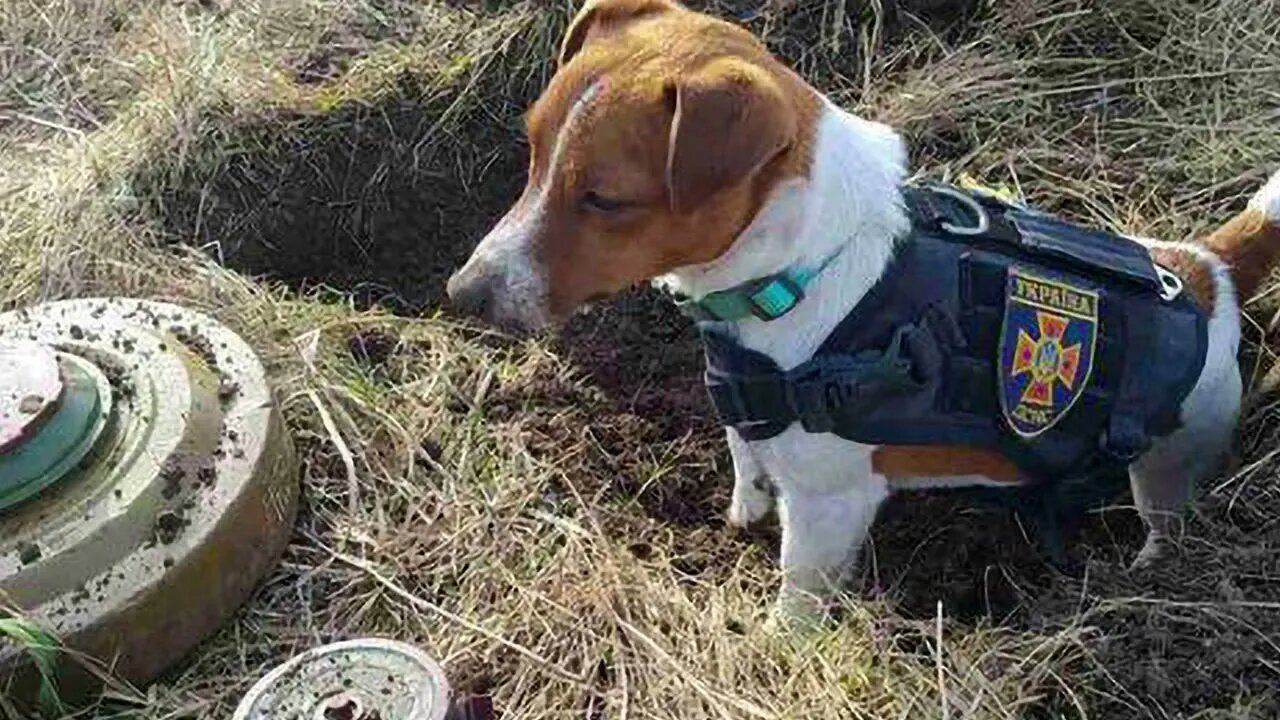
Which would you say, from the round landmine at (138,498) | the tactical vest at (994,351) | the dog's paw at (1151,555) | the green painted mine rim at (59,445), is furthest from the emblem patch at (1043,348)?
the green painted mine rim at (59,445)

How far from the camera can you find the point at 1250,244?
11.0ft

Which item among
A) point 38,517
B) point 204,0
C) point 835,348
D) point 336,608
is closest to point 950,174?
point 835,348

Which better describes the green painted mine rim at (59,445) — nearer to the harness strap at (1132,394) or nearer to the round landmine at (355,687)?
the round landmine at (355,687)

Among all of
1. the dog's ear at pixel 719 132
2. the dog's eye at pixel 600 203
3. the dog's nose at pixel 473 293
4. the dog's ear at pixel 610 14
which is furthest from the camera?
the dog's ear at pixel 610 14

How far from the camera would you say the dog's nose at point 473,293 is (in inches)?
113

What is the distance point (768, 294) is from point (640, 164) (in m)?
0.38

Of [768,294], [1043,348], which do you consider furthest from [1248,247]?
[768,294]

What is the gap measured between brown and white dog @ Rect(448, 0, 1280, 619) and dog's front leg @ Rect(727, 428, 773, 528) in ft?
0.63

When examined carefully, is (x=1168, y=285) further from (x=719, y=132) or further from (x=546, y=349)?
(x=546, y=349)

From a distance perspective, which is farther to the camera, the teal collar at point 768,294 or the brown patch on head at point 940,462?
the brown patch on head at point 940,462

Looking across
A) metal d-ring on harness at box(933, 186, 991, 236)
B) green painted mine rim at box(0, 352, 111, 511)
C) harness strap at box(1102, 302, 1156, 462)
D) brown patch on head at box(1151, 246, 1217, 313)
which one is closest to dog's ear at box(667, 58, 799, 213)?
metal d-ring on harness at box(933, 186, 991, 236)

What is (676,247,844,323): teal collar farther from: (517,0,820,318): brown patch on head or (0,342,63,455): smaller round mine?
(0,342,63,455): smaller round mine

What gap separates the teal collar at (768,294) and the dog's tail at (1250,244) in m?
1.05

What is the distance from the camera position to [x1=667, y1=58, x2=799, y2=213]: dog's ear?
263 cm
